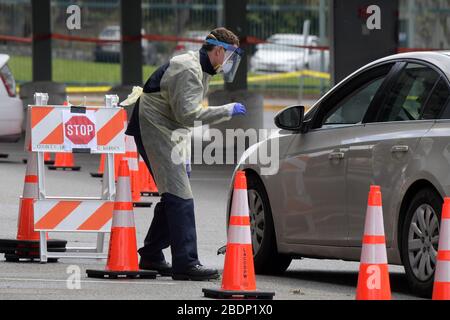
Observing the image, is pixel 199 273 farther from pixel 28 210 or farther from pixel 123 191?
pixel 28 210

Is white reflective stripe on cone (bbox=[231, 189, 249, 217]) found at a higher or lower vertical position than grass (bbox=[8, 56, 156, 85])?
higher

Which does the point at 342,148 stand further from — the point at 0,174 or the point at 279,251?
the point at 0,174

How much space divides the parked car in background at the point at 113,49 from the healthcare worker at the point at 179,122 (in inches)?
1510

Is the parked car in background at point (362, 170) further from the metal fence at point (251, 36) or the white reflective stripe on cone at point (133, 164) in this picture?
the metal fence at point (251, 36)

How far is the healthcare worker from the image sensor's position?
427 inches

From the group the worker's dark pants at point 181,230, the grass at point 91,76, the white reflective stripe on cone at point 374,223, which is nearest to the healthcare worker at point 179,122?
the worker's dark pants at point 181,230

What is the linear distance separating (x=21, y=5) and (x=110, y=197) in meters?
38.8

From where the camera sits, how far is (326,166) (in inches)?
439

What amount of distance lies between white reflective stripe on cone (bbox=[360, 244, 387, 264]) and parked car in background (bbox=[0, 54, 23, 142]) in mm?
15903

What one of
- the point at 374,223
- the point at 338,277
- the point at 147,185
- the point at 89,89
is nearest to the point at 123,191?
the point at 338,277

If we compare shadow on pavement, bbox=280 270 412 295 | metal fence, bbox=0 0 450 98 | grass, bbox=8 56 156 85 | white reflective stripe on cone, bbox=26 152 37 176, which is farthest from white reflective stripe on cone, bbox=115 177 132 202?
grass, bbox=8 56 156 85

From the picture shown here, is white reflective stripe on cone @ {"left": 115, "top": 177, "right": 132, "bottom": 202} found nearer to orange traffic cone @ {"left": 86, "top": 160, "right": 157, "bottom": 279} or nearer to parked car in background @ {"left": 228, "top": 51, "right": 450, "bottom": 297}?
orange traffic cone @ {"left": 86, "top": 160, "right": 157, "bottom": 279}

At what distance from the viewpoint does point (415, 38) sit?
4991 cm
